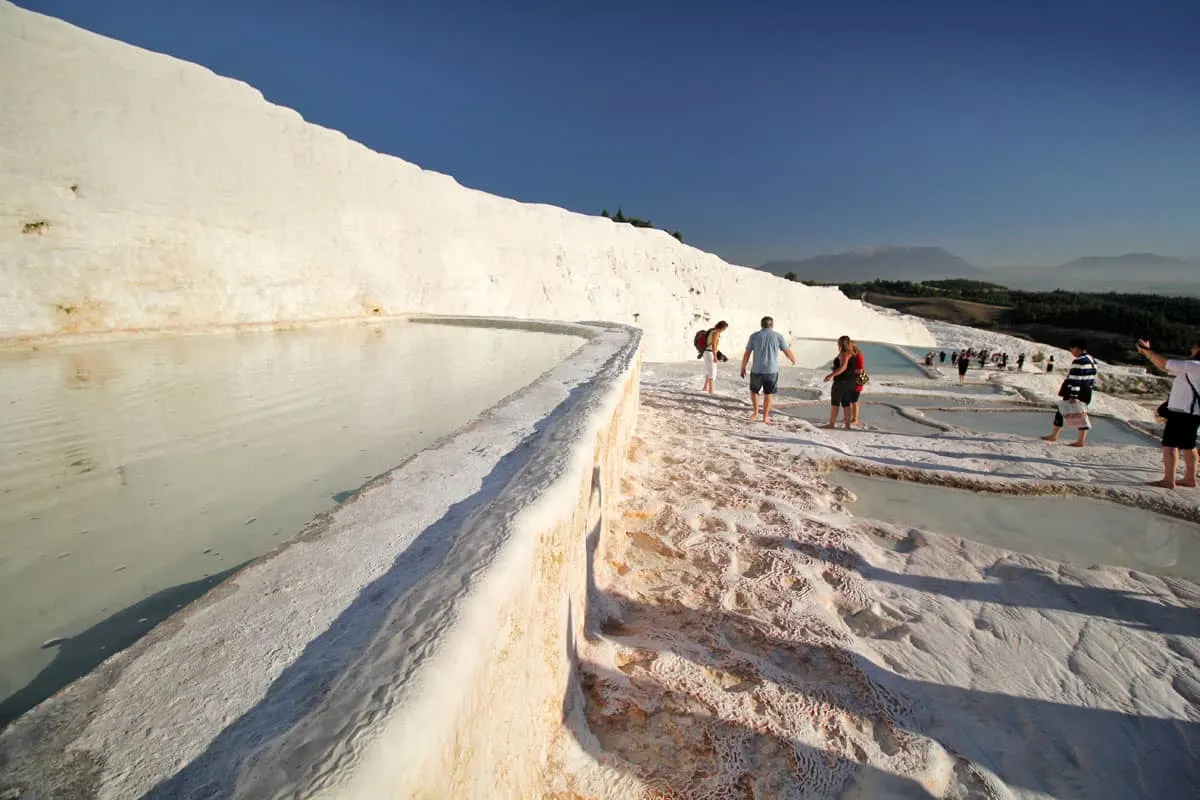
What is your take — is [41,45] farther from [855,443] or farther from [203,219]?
[855,443]

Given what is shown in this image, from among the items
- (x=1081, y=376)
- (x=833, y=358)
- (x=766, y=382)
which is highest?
(x=1081, y=376)

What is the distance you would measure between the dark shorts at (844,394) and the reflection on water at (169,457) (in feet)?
12.6

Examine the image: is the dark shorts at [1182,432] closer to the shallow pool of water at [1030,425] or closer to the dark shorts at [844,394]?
the shallow pool of water at [1030,425]

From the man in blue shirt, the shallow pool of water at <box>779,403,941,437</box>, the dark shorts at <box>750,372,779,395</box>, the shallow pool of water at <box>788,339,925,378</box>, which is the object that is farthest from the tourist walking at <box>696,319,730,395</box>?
the shallow pool of water at <box>788,339,925,378</box>

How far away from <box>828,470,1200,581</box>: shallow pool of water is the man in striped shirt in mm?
2287

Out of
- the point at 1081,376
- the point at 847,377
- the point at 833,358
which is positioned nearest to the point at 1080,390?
the point at 1081,376

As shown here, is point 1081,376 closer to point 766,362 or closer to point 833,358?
point 766,362

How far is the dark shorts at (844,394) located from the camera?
21.8 ft

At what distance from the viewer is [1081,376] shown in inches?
246

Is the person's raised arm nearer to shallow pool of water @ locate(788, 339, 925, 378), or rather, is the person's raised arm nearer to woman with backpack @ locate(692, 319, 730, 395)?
woman with backpack @ locate(692, 319, 730, 395)

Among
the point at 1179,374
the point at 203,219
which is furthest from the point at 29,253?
the point at 1179,374

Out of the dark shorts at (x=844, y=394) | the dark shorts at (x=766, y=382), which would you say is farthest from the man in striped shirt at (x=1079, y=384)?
the dark shorts at (x=766, y=382)

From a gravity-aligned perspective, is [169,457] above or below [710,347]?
below

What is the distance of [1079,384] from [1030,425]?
173 centimetres
